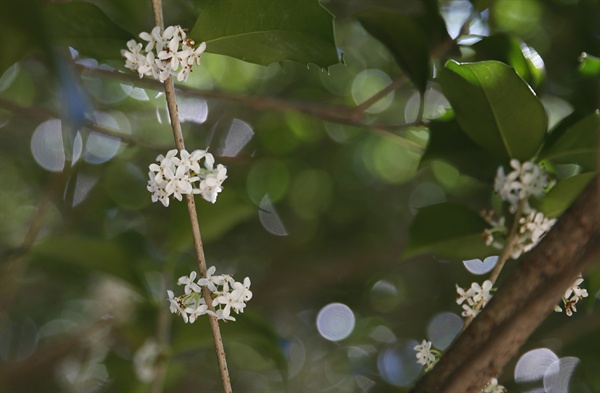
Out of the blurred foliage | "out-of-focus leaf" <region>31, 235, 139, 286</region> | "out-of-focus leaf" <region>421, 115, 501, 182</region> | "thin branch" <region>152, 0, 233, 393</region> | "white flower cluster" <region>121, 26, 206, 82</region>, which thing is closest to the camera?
"thin branch" <region>152, 0, 233, 393</region>

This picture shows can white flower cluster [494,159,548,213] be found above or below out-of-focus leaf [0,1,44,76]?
below

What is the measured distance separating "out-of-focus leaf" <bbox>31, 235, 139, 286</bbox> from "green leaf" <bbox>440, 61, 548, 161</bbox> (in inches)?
22.5

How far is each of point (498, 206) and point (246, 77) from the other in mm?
1358

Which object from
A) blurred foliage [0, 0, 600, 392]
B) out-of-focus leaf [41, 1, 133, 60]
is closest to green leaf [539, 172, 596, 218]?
blurred foliage [0, 0, 600, 392]

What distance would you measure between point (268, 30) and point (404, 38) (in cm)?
25

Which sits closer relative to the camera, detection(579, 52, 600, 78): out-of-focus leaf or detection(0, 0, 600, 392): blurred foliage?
detection(579, 52, 600, 78): out-of-focus leaf

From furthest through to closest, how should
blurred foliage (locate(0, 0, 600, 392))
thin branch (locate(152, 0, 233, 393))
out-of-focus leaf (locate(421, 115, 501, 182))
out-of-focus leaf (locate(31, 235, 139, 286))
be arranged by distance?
blurred foliage (locate(0, 0, 600, 392)), out-of-focus leaf (locate(31, 235, 139, 286)), out-of-focus leaf (locate(421, 115, 501, 182)), thin branch (locate(152, 0, 233, 393))

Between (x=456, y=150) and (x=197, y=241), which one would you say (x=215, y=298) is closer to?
(x=197, y=241)

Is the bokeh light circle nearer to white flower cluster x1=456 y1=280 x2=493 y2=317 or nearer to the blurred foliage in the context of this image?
the blurred foliage

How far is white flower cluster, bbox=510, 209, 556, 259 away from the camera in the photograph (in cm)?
87

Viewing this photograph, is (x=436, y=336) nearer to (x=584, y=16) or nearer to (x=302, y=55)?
(x=584, y=16)

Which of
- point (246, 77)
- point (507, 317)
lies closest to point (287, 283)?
point (246, 77)

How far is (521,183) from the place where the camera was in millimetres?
899

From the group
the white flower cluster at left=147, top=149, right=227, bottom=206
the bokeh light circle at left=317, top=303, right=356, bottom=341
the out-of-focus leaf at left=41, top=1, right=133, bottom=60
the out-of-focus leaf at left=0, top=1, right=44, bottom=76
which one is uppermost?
the out-of-focus leaf at left=0, top=1, right=44, bottom=76
